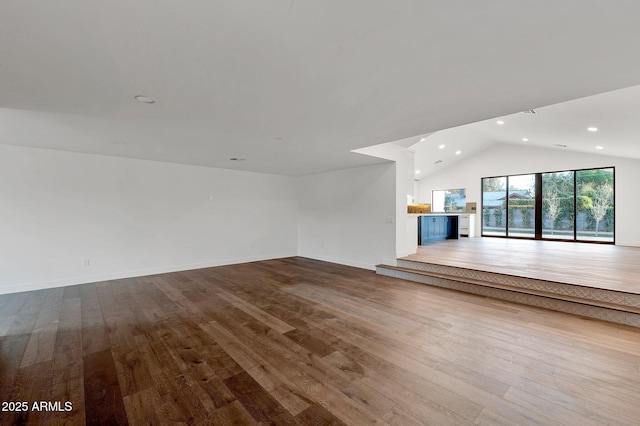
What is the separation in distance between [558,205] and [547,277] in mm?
6505

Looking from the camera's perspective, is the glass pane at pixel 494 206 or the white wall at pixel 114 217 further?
the glass pane at pixel 494 206

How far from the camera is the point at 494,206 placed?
10.0m

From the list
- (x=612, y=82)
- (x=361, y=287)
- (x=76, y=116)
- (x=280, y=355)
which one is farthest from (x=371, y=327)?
(x=76, y=116)

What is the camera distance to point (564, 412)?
1.69 meters

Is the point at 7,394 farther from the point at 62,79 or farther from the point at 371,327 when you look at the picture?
the point at 371,327

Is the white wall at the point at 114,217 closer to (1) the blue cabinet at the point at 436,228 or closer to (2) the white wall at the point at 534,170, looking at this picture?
(1) the blue cabinet at the point at 436,228

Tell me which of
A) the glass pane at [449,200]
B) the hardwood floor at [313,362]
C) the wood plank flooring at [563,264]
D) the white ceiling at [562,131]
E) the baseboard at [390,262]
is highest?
the white ceiling at [562,131]

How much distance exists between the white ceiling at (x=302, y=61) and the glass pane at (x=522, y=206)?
817 centimetres

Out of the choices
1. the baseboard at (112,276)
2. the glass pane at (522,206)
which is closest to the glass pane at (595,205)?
the glass pane at (522,206)

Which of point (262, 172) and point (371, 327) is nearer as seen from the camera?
point (371, 327)

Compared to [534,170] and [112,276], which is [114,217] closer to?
[112,276]

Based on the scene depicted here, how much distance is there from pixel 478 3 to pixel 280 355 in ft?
9.44

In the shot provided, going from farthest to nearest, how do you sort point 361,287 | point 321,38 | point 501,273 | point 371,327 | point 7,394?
1. point 361,287
2. point 501,273
3. point 371,327
4. point 7,394
5. point 321,38

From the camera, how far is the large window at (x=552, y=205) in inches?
304
